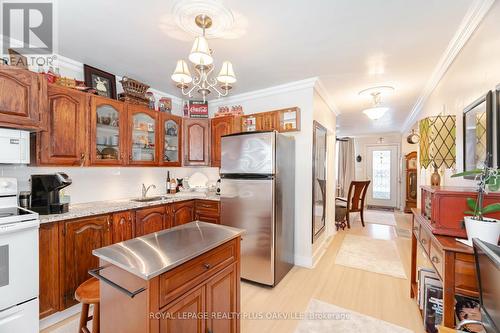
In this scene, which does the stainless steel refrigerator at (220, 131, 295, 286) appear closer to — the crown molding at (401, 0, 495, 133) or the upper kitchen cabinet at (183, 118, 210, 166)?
the upper kitchen cabinet at (183, 118, 210, 166)

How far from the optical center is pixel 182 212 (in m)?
3.11

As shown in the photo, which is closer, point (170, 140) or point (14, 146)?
point (14, 146)

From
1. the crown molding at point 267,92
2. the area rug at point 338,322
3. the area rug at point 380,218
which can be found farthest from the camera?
the area rug at point 380,218

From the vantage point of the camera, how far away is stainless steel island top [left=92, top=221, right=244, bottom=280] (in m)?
1.01

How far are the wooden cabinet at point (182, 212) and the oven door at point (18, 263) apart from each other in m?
1.44

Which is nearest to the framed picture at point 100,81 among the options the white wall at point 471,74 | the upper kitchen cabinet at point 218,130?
the upper kitchen cabinet at point 218,130

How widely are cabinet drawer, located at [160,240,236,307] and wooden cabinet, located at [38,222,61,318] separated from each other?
1.54m

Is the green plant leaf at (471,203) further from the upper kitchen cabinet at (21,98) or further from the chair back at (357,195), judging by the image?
the chair back at (357,195)

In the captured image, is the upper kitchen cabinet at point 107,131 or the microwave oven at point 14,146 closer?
the microwave oven at point 14,146

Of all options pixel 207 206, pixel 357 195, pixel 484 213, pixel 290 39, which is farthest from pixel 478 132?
pixel 357 195

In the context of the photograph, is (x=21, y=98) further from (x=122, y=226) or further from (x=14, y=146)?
(x=122, y=226)

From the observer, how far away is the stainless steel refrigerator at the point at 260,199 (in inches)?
98.3

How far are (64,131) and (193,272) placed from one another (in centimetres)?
209

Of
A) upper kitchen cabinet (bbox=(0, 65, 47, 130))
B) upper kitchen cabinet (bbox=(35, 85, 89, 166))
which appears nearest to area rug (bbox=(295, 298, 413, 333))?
upper kitchen cabinet (bbox=(35, 85, 89, 166))
